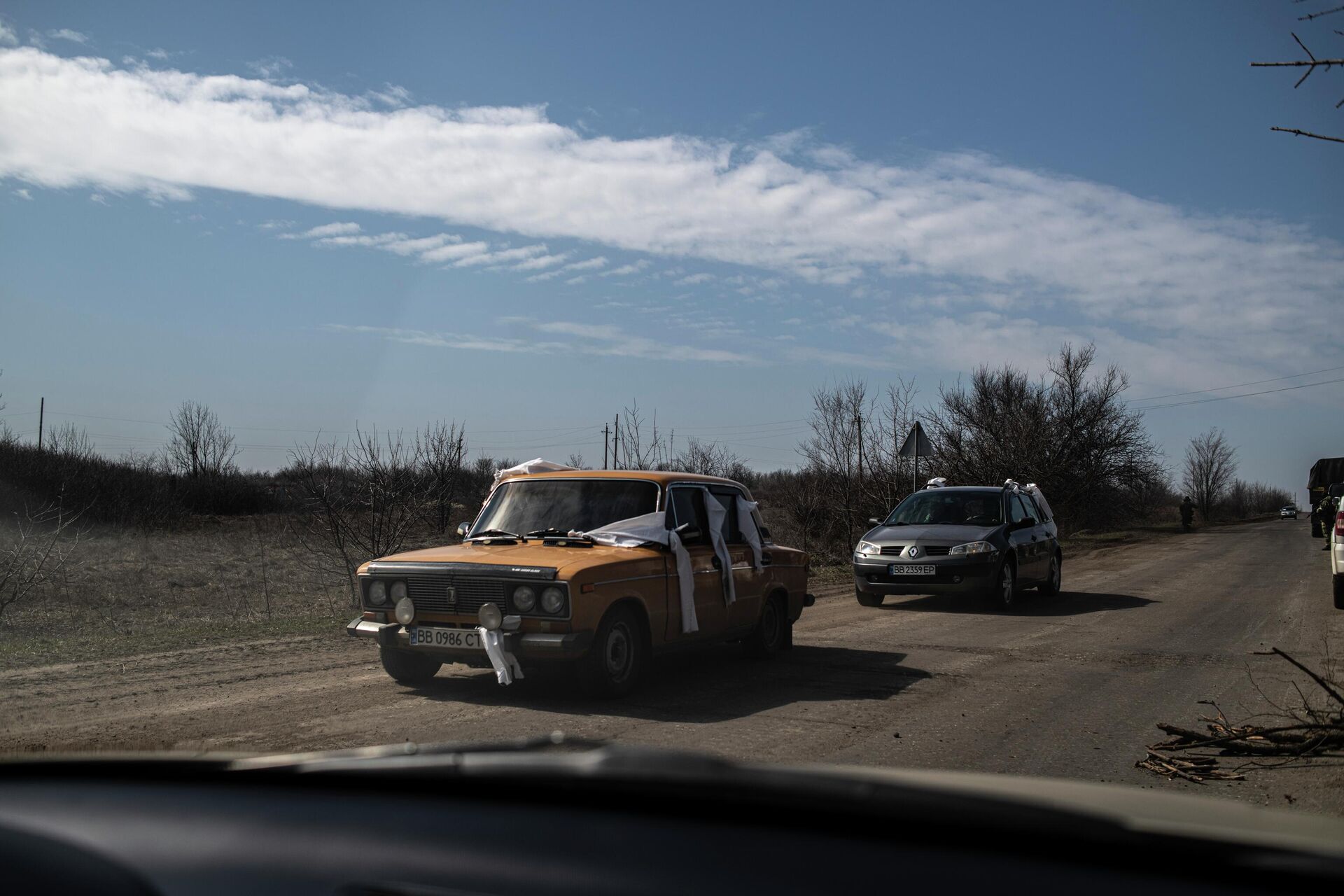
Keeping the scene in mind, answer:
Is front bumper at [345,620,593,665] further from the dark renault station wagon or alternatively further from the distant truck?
the distant truck

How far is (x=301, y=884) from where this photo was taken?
1.46 metres

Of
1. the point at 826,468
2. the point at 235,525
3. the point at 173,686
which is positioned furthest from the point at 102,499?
the point at 173,686

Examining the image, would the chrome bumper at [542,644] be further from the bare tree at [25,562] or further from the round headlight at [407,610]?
the bare tree at [25,562]

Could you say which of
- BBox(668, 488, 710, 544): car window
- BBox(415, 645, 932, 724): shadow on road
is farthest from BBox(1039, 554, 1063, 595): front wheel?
BBox(668, 488, 710, 544): car window

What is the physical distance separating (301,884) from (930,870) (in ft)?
2.83

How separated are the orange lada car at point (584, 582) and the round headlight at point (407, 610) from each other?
0.4 inches

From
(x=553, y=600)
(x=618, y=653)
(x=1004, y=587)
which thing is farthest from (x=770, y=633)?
(x=1004, y=587)

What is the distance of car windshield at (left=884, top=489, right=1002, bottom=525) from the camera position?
15234mm

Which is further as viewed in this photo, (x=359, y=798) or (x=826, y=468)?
(x=826, y=468)

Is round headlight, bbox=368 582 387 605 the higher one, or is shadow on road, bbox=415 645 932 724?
round headlight, bbox=368 582 387 605

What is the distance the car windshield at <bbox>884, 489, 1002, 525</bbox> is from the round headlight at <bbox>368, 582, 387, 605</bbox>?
9.44 metres

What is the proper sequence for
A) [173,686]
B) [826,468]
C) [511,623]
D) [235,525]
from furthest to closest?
[235,525] < [826,468] < [173,686] < [511,623]

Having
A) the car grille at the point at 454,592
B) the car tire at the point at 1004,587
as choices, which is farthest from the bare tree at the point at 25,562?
the car tire at the point at 1004,587

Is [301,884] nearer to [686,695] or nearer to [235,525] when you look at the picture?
[686,695]
